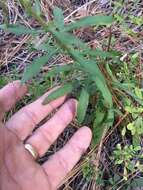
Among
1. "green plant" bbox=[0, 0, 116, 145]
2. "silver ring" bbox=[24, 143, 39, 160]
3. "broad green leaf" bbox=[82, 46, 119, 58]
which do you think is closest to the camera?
"green plant" bbox=[0, 0, 116, 145]

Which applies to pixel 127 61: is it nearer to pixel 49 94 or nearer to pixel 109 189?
pixel 49 94

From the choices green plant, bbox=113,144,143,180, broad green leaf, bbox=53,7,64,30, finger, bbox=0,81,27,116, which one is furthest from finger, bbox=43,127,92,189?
broad green leaf, bbox=53,7,64,30

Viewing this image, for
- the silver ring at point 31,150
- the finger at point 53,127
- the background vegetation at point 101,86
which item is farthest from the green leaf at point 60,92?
the silver ring at point 31,150

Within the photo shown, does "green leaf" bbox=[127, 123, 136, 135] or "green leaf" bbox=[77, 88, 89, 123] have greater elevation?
"green leaf" bbox=[77, 88, 89, 123]

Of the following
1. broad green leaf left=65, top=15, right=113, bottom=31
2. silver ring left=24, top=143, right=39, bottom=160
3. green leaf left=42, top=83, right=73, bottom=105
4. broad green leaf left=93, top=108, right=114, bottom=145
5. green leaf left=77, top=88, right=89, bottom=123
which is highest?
broad green leaf left=65, top=15, right=113, bottom=31

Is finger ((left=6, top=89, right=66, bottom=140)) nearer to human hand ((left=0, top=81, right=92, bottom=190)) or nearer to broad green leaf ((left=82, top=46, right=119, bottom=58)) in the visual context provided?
human hand ((left=0, top=81, right=92, bottom=190))

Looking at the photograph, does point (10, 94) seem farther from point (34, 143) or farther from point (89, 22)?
point (89, 22)

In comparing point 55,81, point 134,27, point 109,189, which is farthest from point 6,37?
point 109,189

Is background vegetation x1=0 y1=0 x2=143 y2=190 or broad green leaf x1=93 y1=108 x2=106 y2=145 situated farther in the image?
broad green leaf x1=93 y1=108 x2=106 y2=145
